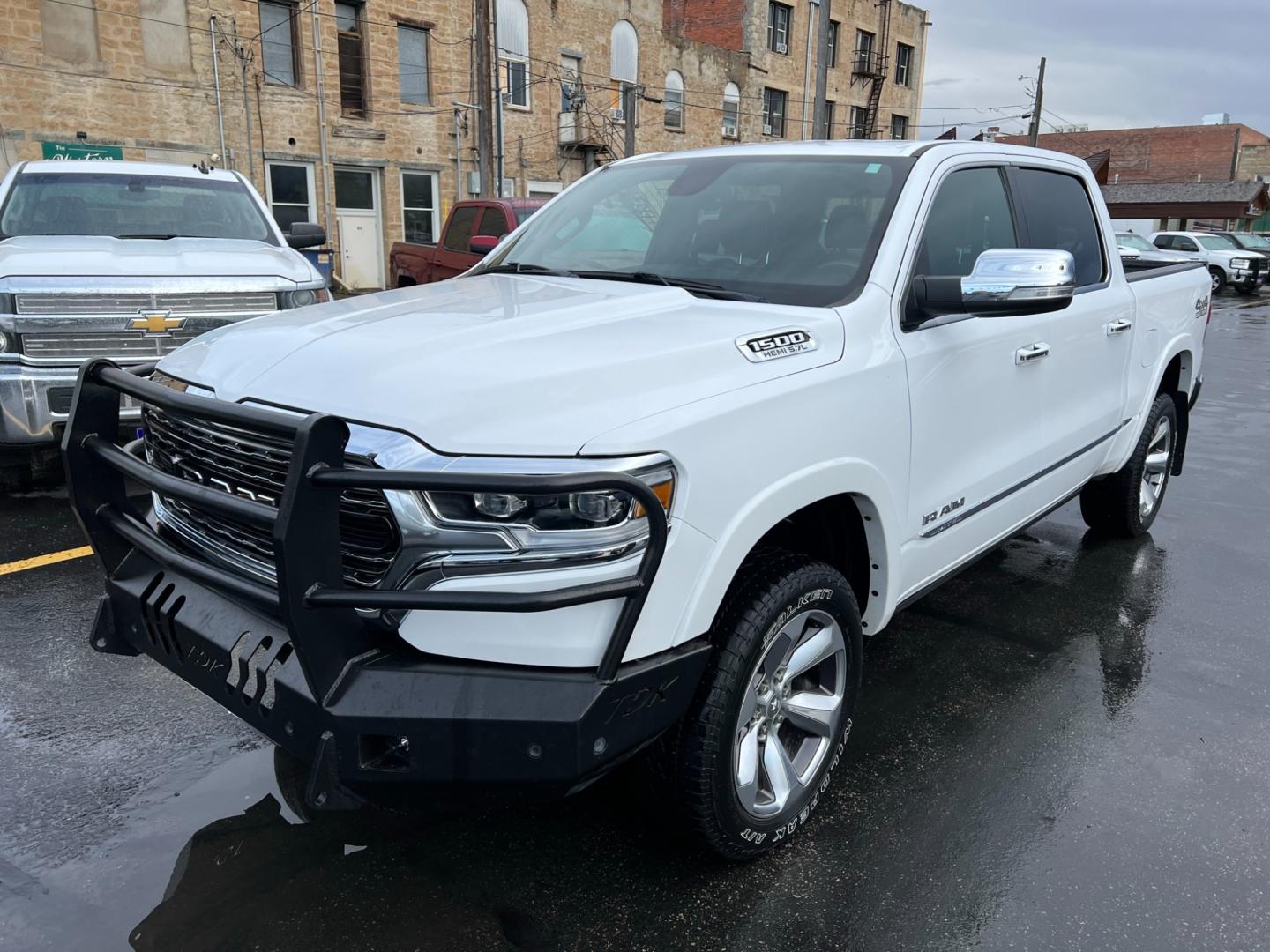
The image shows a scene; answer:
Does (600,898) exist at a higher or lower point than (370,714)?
lower

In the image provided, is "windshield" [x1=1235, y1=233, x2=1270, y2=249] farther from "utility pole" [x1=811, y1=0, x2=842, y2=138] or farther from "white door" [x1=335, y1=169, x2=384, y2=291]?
"white door" [x1=335, y1=169, x2=384, y2=291]

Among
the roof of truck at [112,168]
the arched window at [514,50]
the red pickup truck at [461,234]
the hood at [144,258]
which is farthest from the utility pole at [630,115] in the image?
the hood at [144,258]

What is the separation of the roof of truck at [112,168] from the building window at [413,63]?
17503 mm

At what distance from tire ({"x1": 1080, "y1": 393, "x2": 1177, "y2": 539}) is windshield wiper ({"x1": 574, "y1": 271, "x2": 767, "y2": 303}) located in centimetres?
299

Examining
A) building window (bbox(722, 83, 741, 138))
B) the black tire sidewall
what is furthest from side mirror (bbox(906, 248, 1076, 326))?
building window (bbox(722, 83, 741, 138))

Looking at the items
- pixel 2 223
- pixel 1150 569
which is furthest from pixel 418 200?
pixel 1150 569

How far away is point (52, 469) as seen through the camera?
6391mm

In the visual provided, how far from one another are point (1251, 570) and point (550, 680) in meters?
4.59

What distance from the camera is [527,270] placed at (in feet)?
12.2

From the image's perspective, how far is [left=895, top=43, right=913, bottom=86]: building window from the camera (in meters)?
42.5

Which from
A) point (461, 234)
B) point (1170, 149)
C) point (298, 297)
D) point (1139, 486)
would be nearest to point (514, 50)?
point (461, 234)

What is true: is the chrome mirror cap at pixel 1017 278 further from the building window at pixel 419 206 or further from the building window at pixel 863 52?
the building window at pixel 863 52

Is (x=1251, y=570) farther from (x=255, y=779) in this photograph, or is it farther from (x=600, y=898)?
(x=255, y=779)

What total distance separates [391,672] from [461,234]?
10794mm
